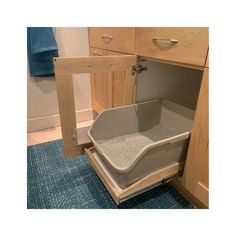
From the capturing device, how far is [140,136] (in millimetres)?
1145

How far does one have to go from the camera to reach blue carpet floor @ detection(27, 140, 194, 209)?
36.1 inches

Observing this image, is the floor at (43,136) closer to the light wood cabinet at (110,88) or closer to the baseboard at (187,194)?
the light wood cabinet at (110,88)

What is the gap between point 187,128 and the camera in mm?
1099

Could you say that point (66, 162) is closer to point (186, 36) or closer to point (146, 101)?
point (146, 101)

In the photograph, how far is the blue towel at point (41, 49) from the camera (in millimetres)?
1271

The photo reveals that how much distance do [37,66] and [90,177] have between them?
0.90 m

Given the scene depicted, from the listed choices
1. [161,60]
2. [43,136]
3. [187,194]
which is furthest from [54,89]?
[187,194]

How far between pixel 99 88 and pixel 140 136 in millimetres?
548

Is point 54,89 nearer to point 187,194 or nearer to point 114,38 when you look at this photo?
point 114,38

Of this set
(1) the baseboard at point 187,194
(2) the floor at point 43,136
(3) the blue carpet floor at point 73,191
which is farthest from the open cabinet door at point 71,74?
(2) the floor at point 43,136

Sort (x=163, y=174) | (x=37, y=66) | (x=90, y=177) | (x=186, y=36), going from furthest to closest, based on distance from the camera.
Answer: (x=37, y=66)
(x=90, y=177)
(x=163, y=174)
(x=186, y=36)

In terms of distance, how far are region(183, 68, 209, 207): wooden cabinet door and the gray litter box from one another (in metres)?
0.05

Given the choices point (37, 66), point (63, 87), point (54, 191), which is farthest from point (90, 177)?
point (37, 66)

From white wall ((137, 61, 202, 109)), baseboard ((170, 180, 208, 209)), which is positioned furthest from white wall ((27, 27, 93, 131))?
baseboard ((170, 180, 208, 209))
